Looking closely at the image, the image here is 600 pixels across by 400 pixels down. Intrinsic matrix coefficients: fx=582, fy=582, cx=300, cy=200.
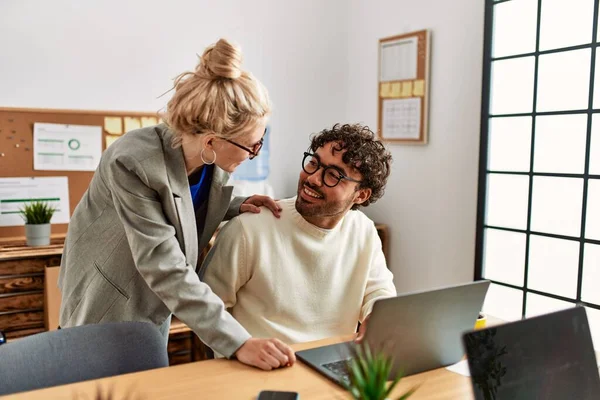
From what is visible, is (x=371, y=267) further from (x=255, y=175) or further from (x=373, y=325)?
(x=255, y=175)

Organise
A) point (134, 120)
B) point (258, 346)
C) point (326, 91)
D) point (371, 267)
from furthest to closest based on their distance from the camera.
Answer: point (326, 91) < point (134, 120) < point (371, 267) < point (258, 346)

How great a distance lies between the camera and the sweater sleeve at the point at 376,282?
6.10 feet

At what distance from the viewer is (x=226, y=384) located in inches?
50.2

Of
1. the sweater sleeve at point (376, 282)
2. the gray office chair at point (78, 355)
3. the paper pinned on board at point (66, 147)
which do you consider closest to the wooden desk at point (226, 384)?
the gray office chair at point (78, 355)

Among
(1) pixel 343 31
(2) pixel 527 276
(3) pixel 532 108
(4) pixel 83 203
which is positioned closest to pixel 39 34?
(4) pixel 83 203

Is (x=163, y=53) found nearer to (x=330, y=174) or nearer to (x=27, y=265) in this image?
(x=27, y=265)

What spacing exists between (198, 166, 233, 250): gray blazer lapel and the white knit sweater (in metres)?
0.05

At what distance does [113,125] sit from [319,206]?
188cm

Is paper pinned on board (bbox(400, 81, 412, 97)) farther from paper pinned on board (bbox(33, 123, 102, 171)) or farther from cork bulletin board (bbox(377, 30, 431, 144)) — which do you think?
paper pinned on board (bbox(33, 123, 102, 171))

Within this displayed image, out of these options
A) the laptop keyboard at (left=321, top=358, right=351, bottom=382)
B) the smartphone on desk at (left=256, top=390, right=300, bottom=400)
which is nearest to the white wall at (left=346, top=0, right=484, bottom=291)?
the laptop keyboard at (left=321, top=358, right=351, bottom=382)

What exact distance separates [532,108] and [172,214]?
2.12 m

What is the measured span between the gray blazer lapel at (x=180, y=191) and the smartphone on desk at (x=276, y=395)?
0.55 meters

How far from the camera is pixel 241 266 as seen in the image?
68.6 inches

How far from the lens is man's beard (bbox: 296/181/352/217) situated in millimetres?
1795
